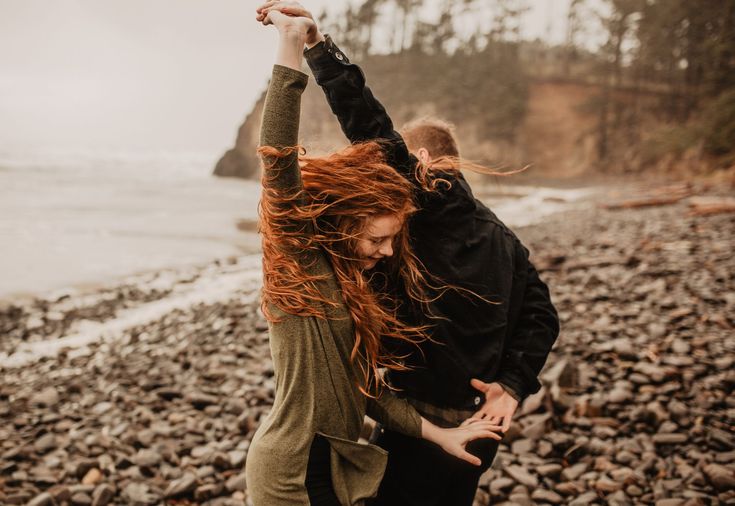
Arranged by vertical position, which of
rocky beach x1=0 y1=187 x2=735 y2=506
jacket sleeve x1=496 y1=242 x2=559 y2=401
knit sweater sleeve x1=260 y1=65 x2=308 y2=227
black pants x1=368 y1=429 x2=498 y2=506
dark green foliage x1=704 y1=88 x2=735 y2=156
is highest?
dark green foliage x1=704 y1=88 x2=735 y2=156

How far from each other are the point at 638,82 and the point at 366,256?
47.6 m

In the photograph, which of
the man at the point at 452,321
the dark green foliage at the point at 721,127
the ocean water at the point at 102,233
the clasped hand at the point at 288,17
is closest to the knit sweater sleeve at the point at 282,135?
the clasped hand at the point at 288,17

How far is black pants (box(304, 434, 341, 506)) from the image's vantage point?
5.30ft

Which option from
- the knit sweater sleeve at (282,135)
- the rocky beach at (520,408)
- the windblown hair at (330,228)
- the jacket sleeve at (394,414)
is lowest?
the rocky beach at (520,408)

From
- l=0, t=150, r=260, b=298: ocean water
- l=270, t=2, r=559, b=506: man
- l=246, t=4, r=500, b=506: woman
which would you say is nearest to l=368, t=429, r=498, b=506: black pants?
l=270, t=2, r=559, b=506: man

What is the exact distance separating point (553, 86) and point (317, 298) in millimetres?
50200

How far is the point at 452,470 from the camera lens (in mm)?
1898

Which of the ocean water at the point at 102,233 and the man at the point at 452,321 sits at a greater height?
the man at the point at 452,321

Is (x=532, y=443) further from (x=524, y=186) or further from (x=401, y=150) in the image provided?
(x=524, y=186)

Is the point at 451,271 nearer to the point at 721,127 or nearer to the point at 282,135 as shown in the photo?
the point at 282,135

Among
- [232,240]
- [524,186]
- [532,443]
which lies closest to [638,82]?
[524,186]

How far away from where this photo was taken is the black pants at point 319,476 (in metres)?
1.62

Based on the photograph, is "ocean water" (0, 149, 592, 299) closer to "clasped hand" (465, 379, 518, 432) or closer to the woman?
"clasped hand" (465, 379, 518, 432)

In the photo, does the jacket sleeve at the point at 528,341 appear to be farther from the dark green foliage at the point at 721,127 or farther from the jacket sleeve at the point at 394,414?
the dark green foliage at the point at 721,127
